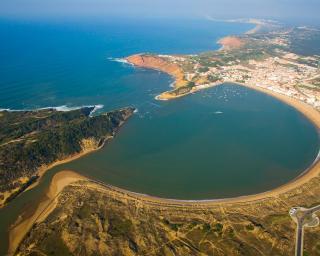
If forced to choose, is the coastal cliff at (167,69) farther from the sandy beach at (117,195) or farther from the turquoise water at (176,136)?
the sandy beach at (117,195)

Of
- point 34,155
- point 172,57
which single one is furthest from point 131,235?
point 172,57

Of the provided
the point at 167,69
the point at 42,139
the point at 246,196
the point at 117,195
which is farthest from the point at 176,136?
the point at 167,69

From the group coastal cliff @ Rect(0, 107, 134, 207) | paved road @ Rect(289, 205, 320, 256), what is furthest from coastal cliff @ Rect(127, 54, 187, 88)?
paved road @ Rect(289, 205, 320, 256)

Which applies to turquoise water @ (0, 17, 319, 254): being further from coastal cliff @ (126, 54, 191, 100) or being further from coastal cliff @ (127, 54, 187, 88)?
coastal cliff @ (127, 54, 187, 88)

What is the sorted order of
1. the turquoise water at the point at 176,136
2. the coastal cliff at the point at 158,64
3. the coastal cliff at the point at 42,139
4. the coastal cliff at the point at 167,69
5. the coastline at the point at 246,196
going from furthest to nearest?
the coastal cliff at the point at 158,64 → the coastal cliff at the point at 167,69 → the coastal cliff at the point at 42,139 → the turquoise water at the point at 176,136 → the coastline at the point at 246,196

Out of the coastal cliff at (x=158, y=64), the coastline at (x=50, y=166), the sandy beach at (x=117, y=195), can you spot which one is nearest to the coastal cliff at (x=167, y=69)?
the coastal cliff at (x=158, y=64)

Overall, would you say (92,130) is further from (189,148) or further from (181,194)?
(181,194)

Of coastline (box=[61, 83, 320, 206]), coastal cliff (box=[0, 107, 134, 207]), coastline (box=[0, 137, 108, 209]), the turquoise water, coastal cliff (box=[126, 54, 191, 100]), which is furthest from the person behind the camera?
coastal cliff (box=[126, 54, 191, 100])
